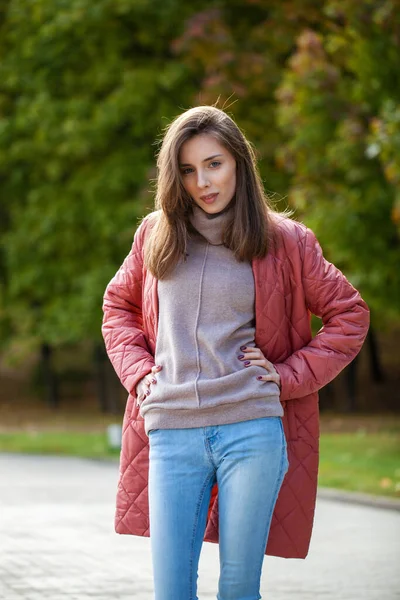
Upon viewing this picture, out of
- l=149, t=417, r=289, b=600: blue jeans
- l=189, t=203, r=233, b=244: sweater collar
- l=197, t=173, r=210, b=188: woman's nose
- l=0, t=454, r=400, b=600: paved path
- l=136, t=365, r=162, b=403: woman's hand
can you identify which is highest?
l=197, t=173, r=210, b=188: woman's nose

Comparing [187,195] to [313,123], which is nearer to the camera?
[187,195]

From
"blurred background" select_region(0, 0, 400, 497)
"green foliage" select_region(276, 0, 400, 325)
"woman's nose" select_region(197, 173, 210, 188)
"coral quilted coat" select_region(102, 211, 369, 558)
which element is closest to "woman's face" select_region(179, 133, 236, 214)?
"woman's nose" select_region(197, 173, 210, 188)

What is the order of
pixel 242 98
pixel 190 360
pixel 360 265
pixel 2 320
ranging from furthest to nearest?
1. pixel 2 320
2. pixel 242 98
3. pixel 360 265
4. pixel 190 360

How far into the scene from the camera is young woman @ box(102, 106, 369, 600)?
4.05 meters

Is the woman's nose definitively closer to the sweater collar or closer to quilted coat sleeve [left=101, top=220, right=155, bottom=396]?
the sweater collar

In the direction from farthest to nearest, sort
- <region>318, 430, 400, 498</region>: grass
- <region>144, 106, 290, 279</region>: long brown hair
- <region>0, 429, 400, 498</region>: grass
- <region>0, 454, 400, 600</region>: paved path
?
1. <region>0, 429, 400, 498</region>: grass
2. <region>318, 430, 400, 498</region>: grass
3. <region>0, 454, 400, 600</region>: paved path
4. <region>144, 106, 290, 279</region>: long brown hair

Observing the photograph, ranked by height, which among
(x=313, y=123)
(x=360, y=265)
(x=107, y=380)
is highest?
(x=313, y=123)

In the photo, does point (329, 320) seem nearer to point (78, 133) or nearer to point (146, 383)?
point (146, 383)

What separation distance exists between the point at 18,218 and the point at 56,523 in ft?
62.2

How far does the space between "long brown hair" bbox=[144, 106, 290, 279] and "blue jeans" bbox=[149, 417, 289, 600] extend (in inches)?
21.7

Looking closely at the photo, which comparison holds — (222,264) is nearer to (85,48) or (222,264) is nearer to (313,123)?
(313,123)

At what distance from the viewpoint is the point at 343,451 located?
64.4 ft

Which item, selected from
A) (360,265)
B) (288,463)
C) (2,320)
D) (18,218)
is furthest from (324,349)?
(2,320)

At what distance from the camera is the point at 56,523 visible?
37.4ft
